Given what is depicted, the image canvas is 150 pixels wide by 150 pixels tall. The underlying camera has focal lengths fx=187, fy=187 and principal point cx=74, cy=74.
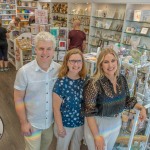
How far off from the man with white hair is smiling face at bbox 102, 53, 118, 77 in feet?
1.42

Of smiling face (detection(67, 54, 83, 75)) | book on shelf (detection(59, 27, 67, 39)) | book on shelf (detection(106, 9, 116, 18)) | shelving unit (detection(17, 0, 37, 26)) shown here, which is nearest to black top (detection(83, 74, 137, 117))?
smiling face (detection(67, 54, 83, 75))

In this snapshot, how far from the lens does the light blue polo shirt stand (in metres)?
1.54

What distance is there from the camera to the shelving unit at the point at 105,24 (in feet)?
19.2

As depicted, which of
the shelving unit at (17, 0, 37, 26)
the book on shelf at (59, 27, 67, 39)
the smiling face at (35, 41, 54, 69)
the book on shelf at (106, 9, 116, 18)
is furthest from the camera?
the shelving unit at (17, 0, 37, 26)

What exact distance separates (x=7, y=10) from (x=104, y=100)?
10307 millimetres

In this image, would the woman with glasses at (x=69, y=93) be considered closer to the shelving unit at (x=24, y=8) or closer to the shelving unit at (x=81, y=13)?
the shelving unit at (x=81, y=13)

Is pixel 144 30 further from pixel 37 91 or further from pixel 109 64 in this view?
pixel 37 91

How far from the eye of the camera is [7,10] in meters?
10.3

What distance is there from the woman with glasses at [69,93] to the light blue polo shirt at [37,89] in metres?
0.07

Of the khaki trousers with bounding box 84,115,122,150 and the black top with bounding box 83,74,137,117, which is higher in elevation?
the black top with bounding box 83,74,137,117

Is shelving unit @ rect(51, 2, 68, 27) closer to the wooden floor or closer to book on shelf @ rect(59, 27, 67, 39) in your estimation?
book on shelf @ rect(59, 27, 67, 39)

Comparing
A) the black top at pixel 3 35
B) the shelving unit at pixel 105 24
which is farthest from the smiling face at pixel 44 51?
the shelving unit at pixel 105 24

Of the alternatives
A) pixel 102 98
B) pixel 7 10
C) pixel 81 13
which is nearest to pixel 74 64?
pixel 102 98

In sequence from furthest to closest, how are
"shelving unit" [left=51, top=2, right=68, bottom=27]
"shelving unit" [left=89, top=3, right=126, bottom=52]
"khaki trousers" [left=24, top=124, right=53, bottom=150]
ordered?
"shelving unit" [left=51, top=2, right=68, bottom=27], "shelving unit" [left=89, top=3, right=126, bottom=52], "khaki trousers" [left=24, top=124, right=53, bottom=150]
